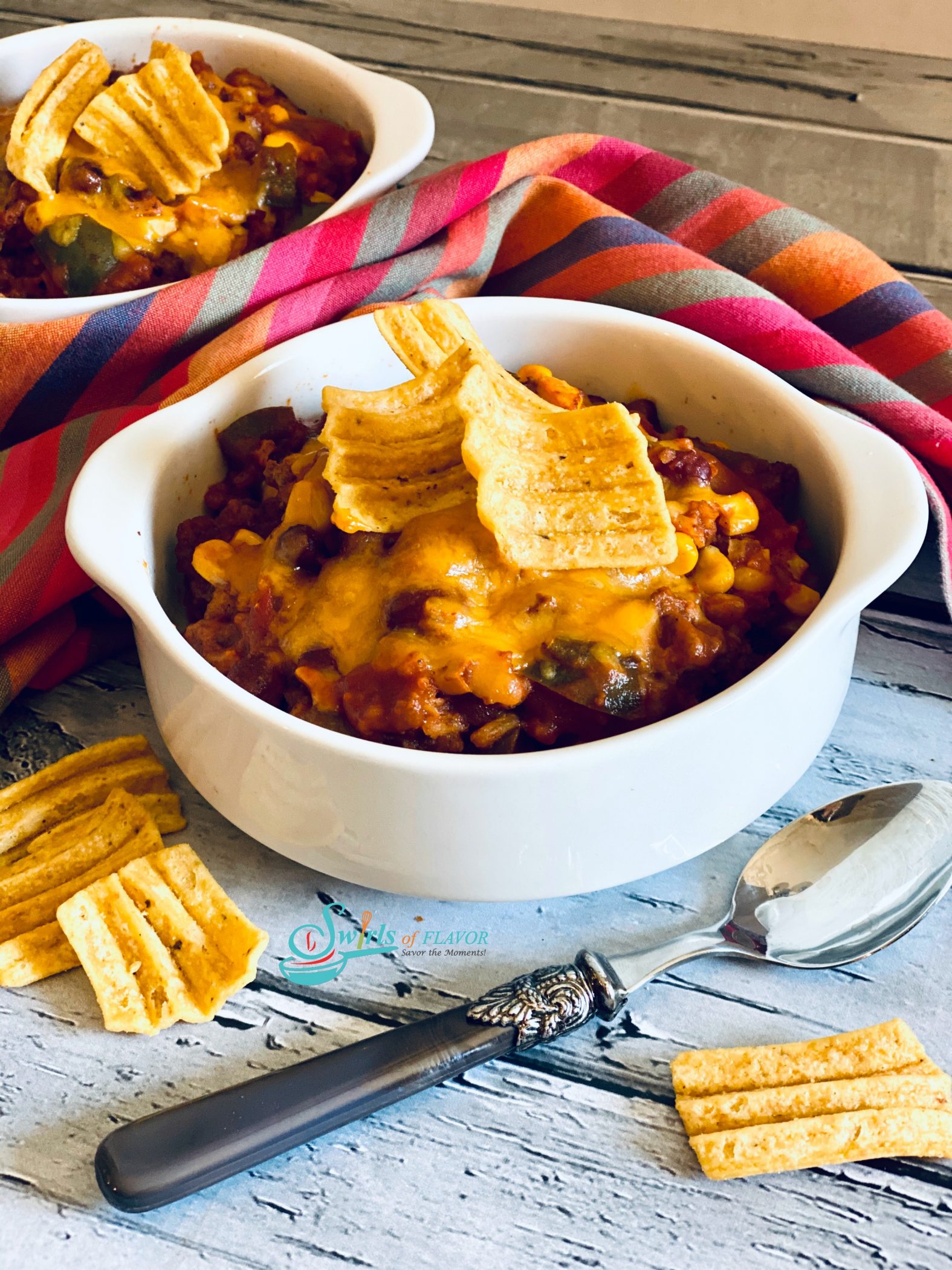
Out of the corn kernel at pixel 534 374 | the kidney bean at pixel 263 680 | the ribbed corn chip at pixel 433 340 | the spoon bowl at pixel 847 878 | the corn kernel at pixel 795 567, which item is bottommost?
the spoon bowl at pixel 847 878

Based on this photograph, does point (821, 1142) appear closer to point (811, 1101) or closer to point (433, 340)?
point (811, 1101)

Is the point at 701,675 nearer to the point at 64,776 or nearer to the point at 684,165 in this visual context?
the point at 64,776

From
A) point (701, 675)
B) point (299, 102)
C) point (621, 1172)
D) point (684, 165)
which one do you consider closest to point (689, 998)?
point (621, 1172)

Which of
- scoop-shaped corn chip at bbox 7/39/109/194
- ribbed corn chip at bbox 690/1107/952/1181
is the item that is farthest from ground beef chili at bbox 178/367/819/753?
scoop-shaped corn chip at bbox 7/39/109/194

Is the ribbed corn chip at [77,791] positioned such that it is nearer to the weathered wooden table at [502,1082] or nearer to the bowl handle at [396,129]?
the weathered wooden table at [502,1082]

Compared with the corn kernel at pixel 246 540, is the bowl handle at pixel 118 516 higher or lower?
higher

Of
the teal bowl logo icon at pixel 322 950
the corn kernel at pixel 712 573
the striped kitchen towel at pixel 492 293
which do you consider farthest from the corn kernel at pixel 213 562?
the corn kernel at pixel 712 573

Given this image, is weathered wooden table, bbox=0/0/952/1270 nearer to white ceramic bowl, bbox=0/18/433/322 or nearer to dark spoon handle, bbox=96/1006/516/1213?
dark spoon handle, bbox=96/1006/516/1213
